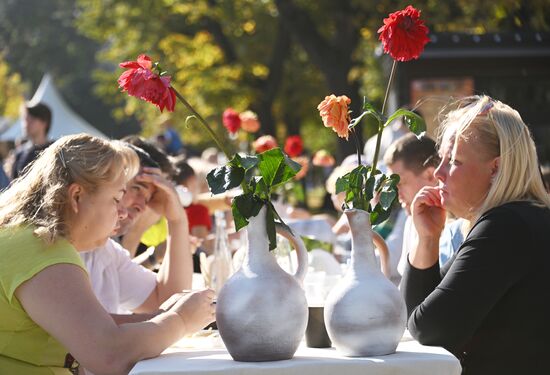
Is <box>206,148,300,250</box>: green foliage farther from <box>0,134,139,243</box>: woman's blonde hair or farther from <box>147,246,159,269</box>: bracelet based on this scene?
<box>147,246,159,269</box>: bracelet

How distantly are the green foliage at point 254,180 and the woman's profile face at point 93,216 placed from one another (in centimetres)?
51

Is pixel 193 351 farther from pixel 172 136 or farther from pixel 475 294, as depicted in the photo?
pixel 172 136

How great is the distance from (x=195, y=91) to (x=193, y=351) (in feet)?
80.2

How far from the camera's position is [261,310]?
7.91 ft

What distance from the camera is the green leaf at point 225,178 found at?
8.11ft

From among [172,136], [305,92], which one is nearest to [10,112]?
[305,92]

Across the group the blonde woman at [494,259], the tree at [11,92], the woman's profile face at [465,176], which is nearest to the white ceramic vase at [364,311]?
the blonde woman at [494,259]

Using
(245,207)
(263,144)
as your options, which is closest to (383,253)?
(245,207)

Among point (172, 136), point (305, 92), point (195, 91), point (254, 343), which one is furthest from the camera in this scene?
point (305, 92)

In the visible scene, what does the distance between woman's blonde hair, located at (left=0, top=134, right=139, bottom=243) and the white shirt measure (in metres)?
1.15

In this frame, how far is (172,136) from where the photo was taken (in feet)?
54.3

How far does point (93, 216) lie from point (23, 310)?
328mm

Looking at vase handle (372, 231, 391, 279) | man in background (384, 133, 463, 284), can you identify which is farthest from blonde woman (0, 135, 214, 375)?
man in background (384, 133, 463, 284)

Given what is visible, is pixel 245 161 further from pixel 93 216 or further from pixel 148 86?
pixel 93 216
